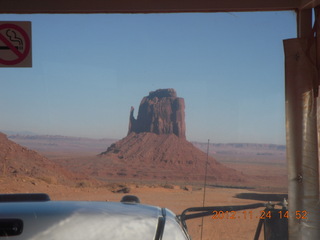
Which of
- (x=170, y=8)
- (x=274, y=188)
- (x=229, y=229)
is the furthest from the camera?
(x=274, y=188)

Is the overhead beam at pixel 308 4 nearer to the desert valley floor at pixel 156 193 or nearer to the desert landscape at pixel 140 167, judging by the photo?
the desert landscape at pixel 140 167

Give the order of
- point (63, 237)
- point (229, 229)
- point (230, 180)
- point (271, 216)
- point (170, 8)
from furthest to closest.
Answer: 1. point (230, 180)
2. point (229, 229)
3. point (170, 8)
4. point (271, 216)
5. point (63, 237)

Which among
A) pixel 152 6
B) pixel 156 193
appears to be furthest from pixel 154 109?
pixel 152 6

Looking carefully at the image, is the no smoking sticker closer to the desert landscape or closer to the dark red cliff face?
the desert landscape

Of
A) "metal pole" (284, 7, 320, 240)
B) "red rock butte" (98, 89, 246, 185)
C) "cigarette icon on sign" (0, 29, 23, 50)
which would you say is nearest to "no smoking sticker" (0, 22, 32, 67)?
"cigarette icon on sign" (0, 29, 23, 50)

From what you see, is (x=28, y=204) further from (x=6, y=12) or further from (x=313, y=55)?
(x=313, y=55)

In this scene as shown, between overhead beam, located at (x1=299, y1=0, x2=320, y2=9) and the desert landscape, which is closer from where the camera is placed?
overhead beam, located at (x1=299, y1=0, x2=320, y2=9)

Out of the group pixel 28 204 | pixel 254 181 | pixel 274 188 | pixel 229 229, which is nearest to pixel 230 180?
pixel 254 181
